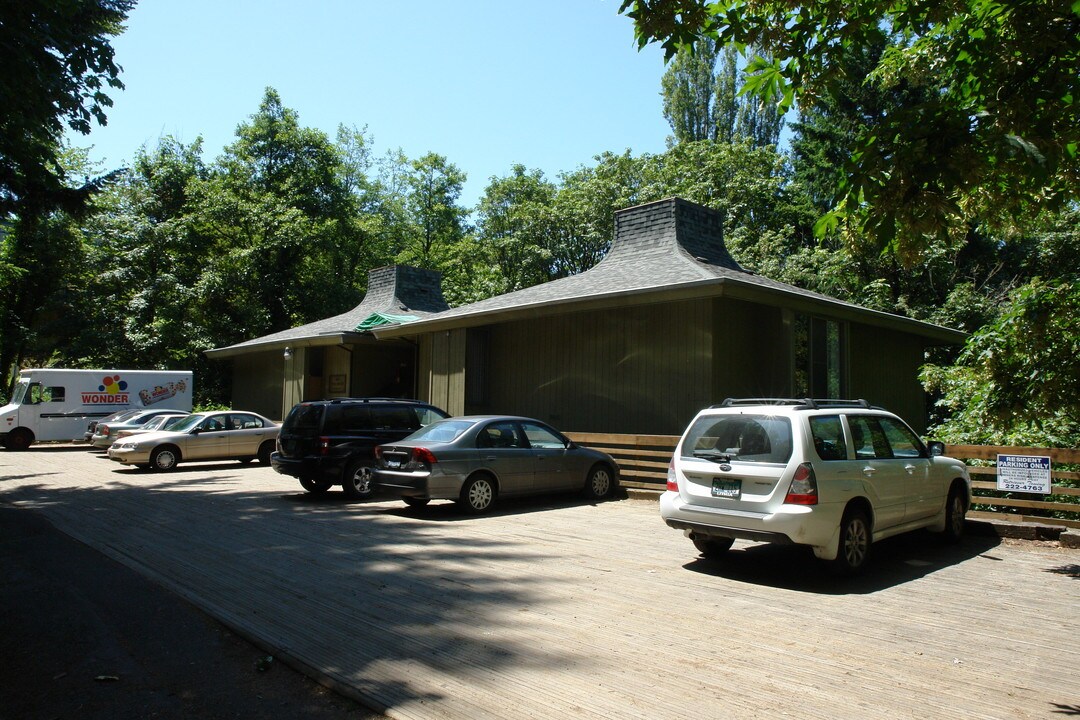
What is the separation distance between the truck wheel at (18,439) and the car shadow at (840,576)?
26961 mm

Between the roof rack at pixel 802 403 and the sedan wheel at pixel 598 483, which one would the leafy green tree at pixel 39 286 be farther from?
the roof rack at pixel 802 403

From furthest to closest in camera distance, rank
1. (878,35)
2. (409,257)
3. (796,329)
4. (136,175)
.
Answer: (409,257) → (136,175) → (796,329) → (878,35)

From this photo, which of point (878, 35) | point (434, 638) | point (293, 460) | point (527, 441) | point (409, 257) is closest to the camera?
point (434, 638)

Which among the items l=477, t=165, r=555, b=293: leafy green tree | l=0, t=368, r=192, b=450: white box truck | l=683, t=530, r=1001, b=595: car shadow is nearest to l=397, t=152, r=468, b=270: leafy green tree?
l=477, t=165, r=555, b=293: leafy green tree

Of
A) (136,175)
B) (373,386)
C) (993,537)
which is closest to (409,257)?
(136,175)

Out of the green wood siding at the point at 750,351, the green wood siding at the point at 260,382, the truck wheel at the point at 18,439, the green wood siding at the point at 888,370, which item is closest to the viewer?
the green wood siding at the point at 750,351

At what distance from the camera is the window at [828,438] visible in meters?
7.08

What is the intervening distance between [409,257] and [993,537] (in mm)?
42035

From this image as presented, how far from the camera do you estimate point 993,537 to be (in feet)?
31.0

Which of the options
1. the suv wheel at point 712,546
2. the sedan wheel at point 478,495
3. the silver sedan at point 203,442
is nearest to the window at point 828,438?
the suv wheel at point 712,546

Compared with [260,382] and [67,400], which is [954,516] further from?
[67,400]

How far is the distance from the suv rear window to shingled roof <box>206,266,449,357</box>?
63.3 ft

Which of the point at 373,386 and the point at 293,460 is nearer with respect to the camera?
the point at 293,460

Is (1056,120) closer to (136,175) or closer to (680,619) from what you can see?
(680,619)
